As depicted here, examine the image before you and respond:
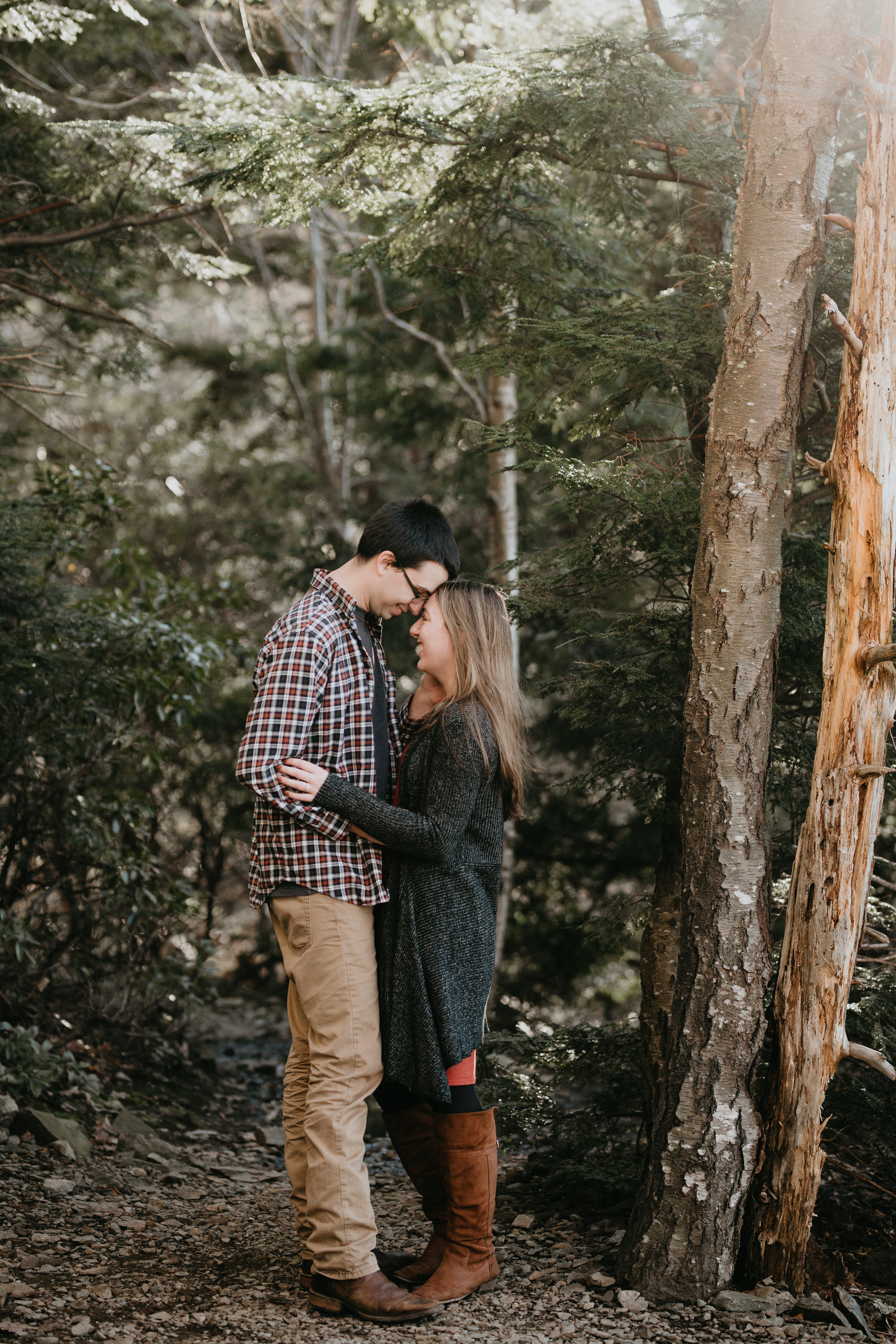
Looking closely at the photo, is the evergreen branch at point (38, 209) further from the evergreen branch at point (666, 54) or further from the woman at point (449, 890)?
the woman at point (449, 890)

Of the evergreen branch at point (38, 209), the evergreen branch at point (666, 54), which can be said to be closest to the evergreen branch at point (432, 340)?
the evergreen branch at point (38, 209)

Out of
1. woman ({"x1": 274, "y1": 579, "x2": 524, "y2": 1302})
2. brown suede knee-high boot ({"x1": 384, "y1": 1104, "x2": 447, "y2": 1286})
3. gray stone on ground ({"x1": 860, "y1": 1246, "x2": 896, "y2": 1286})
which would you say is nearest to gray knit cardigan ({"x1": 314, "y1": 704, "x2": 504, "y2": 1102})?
woman ({"x1": 274, "y1": 579, "x2": 524, "y2": 1302})

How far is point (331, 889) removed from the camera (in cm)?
286

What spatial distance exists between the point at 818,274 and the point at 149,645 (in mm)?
3775

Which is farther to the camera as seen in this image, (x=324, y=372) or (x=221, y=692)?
(x=324, y=372)

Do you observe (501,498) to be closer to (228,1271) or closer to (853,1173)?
(853,1173)

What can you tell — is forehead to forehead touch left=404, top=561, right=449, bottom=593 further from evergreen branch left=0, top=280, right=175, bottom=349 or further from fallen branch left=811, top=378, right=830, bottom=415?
evergreen branch left=0, top=280, right=175, bottom=349

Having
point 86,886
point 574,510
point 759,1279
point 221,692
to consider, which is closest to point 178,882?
point 86,886

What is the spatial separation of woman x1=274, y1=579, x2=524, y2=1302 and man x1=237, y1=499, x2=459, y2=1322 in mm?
78

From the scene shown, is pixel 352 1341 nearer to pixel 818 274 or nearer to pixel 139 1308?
pixel 139 1308

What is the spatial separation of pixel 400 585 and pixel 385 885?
932mm

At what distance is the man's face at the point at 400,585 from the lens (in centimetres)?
312

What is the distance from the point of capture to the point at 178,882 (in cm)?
589

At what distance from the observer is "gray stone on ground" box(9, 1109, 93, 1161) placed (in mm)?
4219
